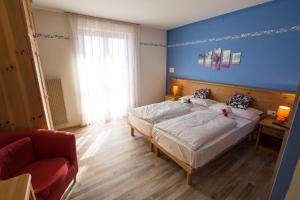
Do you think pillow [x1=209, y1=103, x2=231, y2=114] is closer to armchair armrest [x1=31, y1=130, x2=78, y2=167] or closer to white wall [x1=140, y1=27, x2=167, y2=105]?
white wall [x1=140, y1=27, x2=167, y2=105]

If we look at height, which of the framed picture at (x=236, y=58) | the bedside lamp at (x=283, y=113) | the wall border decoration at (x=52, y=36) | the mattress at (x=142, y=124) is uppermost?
the wall border decoration at (x=52, y=36)

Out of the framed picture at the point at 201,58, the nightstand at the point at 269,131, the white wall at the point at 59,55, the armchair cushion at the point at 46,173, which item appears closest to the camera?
the armchair cushion at the point at 46,173

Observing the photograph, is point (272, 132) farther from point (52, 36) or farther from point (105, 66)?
point (52, 36)

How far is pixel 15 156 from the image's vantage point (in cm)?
158

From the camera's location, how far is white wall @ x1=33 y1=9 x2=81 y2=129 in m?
3.06

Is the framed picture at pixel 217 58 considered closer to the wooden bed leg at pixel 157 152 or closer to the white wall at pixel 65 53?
the white wall at pixel 65 53

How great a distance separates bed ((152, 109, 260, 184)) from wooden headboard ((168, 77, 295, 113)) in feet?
1.29

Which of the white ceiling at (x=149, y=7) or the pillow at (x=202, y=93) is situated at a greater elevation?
the white ceiling at (x=149, y=7)

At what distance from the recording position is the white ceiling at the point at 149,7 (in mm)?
2666

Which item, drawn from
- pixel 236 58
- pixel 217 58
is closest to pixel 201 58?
pixel 217 58

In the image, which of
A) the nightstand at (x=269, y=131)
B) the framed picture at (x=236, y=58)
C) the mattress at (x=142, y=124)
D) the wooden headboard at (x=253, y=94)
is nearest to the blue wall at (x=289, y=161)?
the mattress at (x=142, y=124)

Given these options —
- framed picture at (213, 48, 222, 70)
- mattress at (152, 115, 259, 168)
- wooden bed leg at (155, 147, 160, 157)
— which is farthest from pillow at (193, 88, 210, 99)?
wooden bed leg at (155, 147, 160, 157)

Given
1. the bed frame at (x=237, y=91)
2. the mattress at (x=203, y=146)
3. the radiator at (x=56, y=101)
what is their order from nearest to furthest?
the mattress at (x=203, y=146) → the bed frame at (x=237, y=91) → the radiator at (x=56, y=101)

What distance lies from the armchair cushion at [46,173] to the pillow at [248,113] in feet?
9.88
